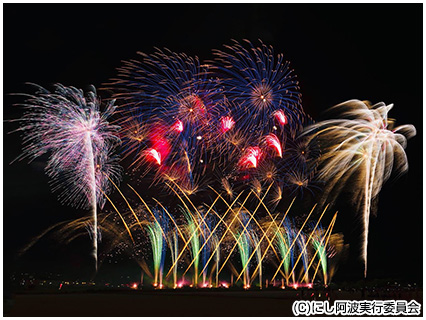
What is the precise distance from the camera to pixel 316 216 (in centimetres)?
3250

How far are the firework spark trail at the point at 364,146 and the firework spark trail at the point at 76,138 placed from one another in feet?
34.6

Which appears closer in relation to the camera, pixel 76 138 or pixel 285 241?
pixel 76 138

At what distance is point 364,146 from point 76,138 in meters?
14.2

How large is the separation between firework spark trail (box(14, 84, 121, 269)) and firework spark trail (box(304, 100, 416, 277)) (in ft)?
34.6

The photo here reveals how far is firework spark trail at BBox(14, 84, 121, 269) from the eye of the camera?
23844 mm

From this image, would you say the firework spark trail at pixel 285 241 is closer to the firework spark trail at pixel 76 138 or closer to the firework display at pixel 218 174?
the firework display at pixel 218 174

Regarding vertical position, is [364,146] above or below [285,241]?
above

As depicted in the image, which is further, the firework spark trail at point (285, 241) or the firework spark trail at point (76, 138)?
the firework spark trail at point (285, 241)

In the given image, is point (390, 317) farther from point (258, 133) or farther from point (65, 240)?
point (65, 240)

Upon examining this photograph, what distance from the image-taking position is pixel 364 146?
2638cm

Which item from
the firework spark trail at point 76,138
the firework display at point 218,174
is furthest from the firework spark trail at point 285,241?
the firework spark trail at point 76,138

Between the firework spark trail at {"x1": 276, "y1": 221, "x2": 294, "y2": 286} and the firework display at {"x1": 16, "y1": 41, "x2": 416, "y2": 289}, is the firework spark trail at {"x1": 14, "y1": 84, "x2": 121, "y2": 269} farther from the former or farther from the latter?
the firework spark trail at {"x1": 276, "y1": 221, "x2": 294, "y2": 286}

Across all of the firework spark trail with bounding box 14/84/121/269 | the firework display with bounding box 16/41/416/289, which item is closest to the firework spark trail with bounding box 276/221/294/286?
the firework display with bounding box 16/41/416/289

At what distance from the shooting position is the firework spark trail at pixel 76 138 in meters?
23.8
